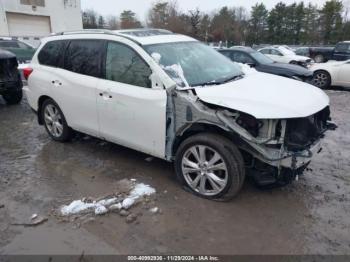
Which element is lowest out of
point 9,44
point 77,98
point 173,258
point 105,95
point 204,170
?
point 173,258

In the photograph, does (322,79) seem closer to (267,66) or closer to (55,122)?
(267,66)

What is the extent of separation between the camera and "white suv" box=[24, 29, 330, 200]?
11.1ft

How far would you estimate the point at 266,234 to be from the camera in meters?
3.16

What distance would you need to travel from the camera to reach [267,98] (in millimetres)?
3402

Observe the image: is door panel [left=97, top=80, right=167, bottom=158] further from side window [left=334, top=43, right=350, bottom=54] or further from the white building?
the white building

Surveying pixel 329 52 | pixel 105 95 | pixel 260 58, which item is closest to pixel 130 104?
pixel 105 95

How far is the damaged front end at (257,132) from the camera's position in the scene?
3.32 m

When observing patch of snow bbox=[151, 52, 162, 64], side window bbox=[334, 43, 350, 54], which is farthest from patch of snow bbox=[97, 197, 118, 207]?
side window bbox=[334, 43, 350, 54]

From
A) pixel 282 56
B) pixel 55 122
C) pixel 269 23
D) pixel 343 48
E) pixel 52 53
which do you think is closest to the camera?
pixel 52 53

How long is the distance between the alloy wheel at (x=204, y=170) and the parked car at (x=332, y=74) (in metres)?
9.45

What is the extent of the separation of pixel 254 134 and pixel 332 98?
760cm

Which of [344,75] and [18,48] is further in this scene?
[18,48]

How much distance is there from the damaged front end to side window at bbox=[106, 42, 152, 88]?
1.53 feet

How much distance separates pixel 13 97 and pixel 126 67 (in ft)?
17.7
